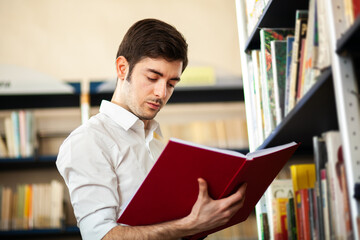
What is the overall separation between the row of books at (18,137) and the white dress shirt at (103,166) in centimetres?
185

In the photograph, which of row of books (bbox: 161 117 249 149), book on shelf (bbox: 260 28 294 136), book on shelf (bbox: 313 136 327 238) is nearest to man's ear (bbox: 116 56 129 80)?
book on shelf (bbox: 260 28 294 136)

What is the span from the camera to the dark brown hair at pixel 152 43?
1479mm

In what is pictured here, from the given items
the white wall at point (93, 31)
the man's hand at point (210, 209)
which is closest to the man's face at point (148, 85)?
the man's hand at point (210, 209)

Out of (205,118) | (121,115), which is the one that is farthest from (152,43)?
(205,118)

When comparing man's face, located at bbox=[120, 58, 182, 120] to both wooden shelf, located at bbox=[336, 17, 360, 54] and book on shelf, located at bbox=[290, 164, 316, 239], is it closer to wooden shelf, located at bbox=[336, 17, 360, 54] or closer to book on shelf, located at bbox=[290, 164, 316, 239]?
book on shelf, located at bbox=[290, 164, 316, 239]

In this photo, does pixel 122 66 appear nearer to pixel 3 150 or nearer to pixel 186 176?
pixel 186 176

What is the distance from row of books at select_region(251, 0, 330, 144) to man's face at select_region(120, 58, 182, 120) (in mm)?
327

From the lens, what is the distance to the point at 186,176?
1055mm

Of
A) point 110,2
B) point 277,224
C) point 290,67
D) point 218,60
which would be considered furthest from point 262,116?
point 110,2

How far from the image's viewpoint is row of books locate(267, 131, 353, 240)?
1.04 m

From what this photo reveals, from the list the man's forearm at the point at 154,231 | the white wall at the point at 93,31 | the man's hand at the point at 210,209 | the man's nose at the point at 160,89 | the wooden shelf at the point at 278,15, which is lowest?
the man's forearm at the point at 154,231

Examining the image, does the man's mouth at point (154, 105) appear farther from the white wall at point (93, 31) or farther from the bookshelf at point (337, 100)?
the white wall at point (93, 31)

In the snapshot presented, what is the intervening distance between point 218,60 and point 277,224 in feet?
7.86

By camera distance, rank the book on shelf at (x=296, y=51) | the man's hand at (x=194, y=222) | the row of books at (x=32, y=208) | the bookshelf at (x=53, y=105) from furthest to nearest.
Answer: the bookshelf at (x=53, y=105) → the row of books at (x=32, y=208) → the book on shelf at (x=296, y=51) → the man's hand at (x=194, y=222)
